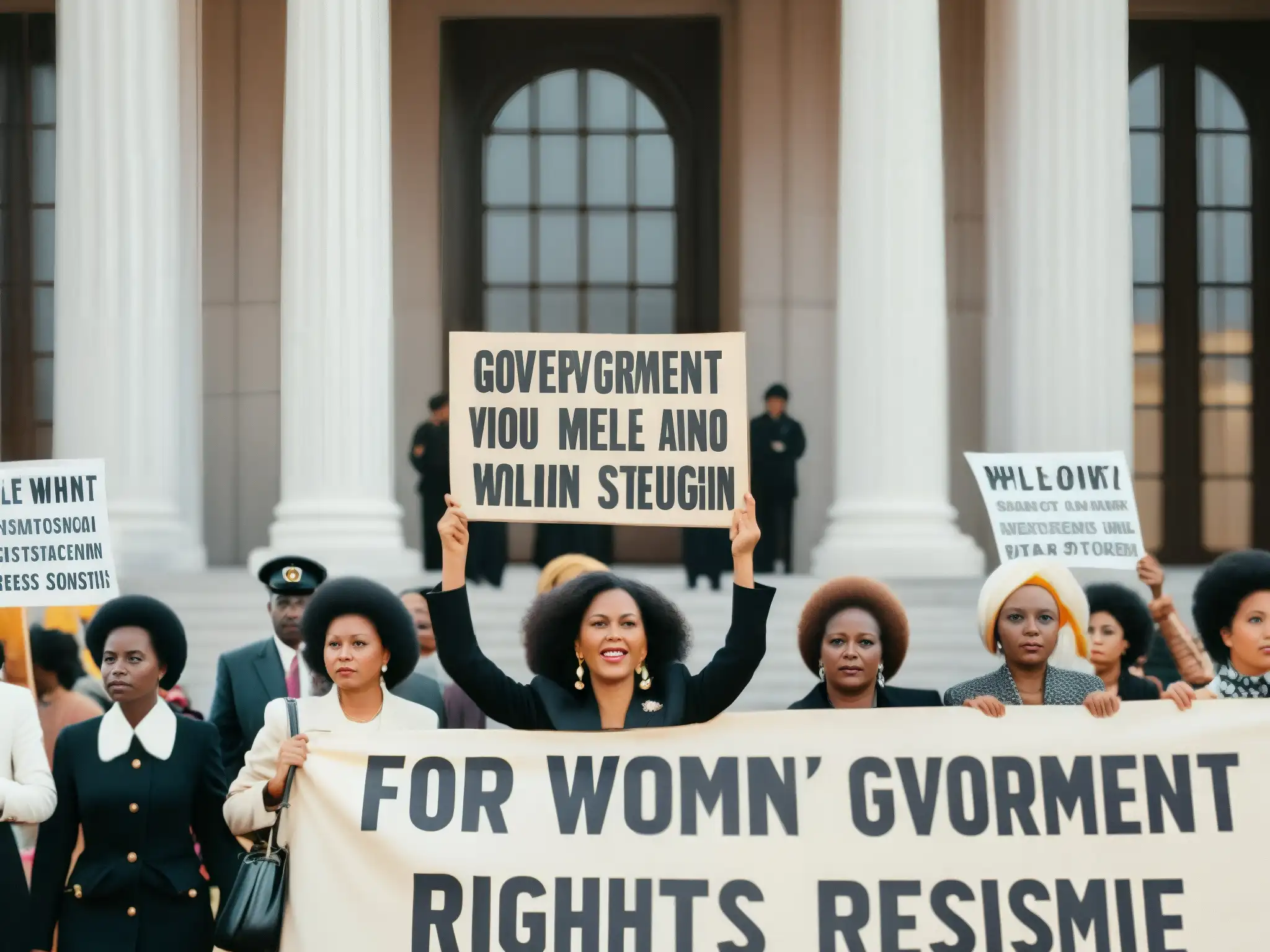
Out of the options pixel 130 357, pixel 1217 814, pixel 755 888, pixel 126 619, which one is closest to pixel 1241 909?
pixel 1217 814

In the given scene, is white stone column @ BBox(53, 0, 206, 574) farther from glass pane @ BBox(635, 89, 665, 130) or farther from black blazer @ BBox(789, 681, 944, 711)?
black blazer @ BBox(789, 681, 944, 711)

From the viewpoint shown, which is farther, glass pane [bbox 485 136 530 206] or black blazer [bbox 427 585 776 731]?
glass pane [bbox 485 136 530 206]

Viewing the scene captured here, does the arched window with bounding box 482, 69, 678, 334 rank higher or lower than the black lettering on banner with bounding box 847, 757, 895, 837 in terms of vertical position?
higher

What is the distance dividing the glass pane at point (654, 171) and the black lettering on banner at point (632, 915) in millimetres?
18590

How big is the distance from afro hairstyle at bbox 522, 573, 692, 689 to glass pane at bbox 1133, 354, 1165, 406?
18516 millimetres

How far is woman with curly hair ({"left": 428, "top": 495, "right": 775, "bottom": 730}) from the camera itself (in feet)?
18.4

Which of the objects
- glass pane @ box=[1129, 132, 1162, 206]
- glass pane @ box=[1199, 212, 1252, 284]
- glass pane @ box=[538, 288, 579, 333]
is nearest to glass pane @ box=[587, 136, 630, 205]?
glass pane @ box=[538, 288, 579, 333]

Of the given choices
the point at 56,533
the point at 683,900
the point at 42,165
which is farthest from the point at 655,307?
the point at 683,900

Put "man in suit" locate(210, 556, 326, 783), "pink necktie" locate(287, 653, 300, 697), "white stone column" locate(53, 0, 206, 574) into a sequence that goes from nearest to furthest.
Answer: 1. "man in suit" locate(210, 556, 326, 783)
2. "pink necktie" locate(287, 653, 300, 697)
3. "white stone column" locate(53, 0, 206, 574)

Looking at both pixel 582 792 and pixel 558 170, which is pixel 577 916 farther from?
pixel 558 170

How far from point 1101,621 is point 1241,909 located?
110 inches

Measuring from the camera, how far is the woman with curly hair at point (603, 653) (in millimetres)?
5598

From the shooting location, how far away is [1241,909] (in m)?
5.71

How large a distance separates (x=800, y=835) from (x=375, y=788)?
4.35 feet
